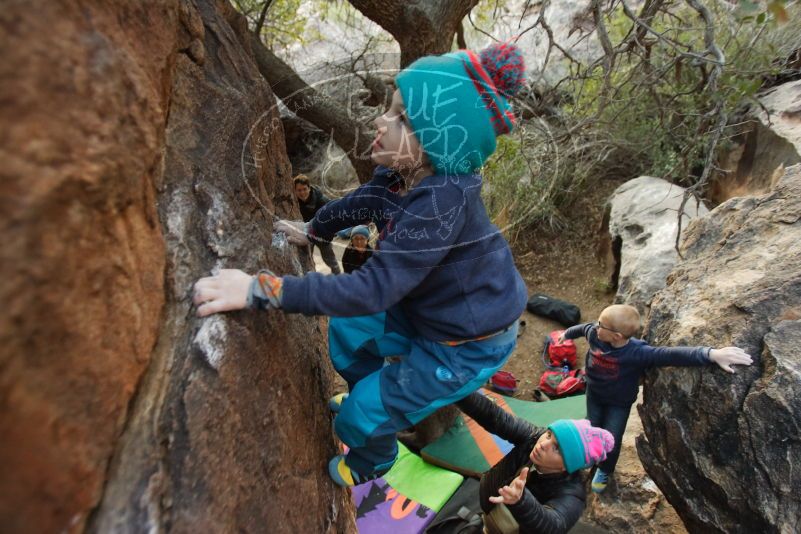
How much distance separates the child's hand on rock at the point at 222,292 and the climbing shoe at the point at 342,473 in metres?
0.69

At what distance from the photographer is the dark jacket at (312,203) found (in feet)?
12.2

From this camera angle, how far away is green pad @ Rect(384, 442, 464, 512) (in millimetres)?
3195

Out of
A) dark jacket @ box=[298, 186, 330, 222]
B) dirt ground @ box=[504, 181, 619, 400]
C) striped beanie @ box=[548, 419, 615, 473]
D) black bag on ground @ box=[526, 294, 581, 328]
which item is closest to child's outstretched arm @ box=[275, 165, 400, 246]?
striped beanie @ box=[548, 419, 615, 473]

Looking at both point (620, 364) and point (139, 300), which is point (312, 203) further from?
point (139, 300)

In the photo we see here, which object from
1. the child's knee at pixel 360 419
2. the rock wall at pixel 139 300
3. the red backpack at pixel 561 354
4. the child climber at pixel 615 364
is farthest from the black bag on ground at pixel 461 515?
the red backpack at pixel 561 354

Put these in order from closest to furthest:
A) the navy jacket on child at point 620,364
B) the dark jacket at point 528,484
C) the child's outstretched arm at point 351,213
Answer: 1. the child's outstretched arm at point 351,213
2. the dark jacket at point 528,484
3. the navy jacket on child at point 620,364

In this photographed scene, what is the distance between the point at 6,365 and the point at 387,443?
121 cm

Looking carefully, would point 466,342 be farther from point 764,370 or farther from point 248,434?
point 764,370

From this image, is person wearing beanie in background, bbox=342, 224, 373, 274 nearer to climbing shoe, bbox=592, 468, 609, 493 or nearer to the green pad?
the green pad

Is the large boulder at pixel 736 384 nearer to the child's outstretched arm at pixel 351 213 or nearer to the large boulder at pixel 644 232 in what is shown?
the large boulder at pixel 644 232

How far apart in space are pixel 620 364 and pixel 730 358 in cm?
84

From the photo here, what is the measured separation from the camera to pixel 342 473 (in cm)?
169

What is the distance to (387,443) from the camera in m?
1.73

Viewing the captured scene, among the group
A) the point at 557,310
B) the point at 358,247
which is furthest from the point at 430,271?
the point at 557,310
